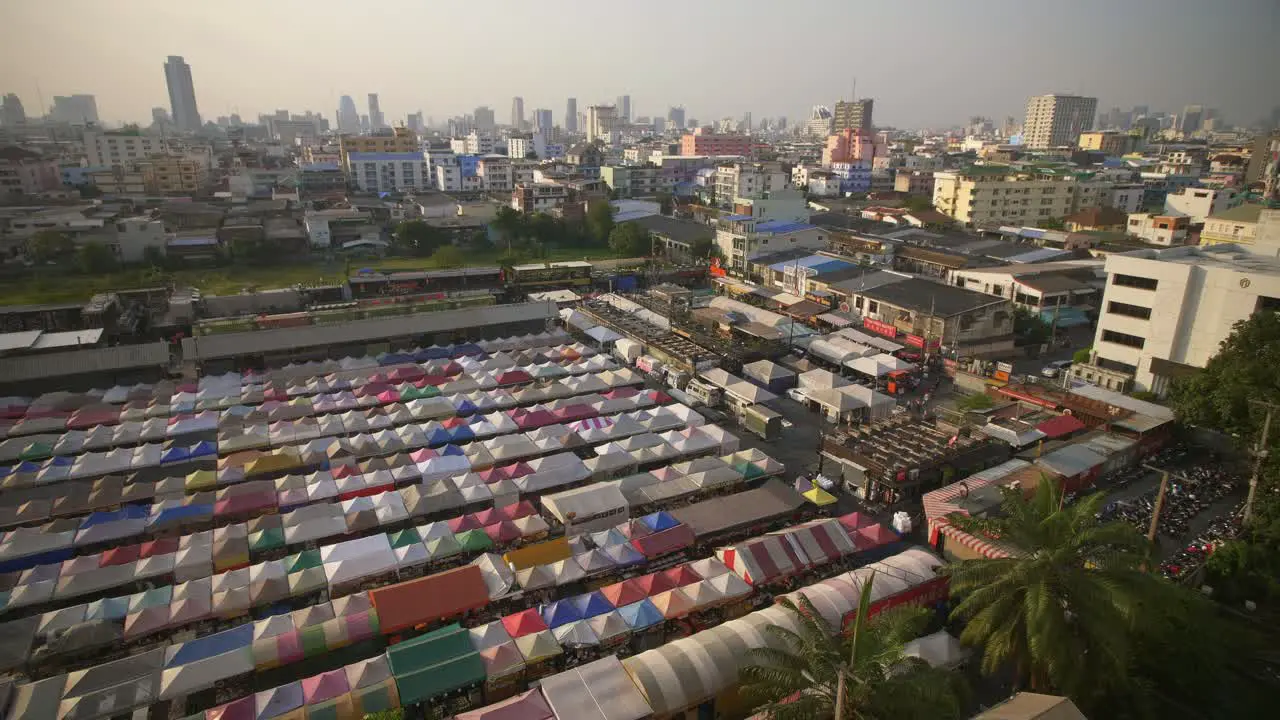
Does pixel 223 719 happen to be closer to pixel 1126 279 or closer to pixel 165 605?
pixel 165 605

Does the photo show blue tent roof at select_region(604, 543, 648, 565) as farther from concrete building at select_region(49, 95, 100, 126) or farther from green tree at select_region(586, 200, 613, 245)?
concrete building at select_region(49, 95, 100, 126)

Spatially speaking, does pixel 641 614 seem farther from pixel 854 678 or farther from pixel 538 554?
pixel 854 678

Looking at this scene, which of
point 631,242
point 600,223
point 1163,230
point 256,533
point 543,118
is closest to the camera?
point 256,533

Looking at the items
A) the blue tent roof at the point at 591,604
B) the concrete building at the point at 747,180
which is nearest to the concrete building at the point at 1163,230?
the concrete building at the point at 747,180

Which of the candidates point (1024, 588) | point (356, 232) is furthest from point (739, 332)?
point (356, 232)

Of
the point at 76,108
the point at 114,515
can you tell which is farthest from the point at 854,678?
the point at 76,108

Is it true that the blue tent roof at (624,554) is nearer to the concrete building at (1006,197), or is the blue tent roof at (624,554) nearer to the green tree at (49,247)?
the green tree at (49,247)
